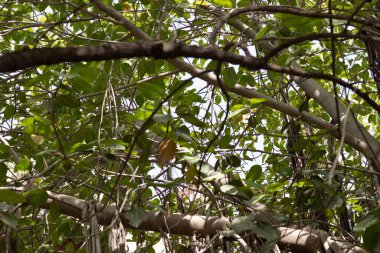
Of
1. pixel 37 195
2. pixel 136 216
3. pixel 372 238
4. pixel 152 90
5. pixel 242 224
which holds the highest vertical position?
pixel 152 90

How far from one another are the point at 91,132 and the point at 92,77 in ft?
2.11

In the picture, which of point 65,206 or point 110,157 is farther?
point 65,206

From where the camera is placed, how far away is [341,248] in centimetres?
193

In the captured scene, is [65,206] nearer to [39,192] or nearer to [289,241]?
[39,192]

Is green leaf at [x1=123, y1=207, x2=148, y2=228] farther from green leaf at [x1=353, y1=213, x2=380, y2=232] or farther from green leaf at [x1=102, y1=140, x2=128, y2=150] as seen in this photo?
green leaf at [x1=353, y1=213, x2=380, y2=232]

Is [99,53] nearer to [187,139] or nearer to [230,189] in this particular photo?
[187,139]

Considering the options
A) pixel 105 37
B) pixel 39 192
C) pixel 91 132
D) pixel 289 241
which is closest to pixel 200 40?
pixel 105 37

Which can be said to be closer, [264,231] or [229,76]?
[264,231]

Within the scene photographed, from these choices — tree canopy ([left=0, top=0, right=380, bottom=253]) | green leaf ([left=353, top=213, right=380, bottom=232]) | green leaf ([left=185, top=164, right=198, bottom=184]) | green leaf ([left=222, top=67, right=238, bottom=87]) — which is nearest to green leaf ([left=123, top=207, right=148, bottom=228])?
tree canopy ([left=0, top=0, right=380, bottom=253])

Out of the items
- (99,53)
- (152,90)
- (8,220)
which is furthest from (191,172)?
(99,53)

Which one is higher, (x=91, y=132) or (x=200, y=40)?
(x=200, y=40)

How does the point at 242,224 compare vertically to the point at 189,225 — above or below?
below

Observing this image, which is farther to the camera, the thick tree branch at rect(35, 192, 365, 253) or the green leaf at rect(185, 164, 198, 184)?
the thick tree branch at rect(35, 192, 365, 253)

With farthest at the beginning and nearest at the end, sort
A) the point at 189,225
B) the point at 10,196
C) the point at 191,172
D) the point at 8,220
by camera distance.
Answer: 1. the point at 189,225
2. the point at 191,172
3. the point at 8,220
4. the point at 10,196
